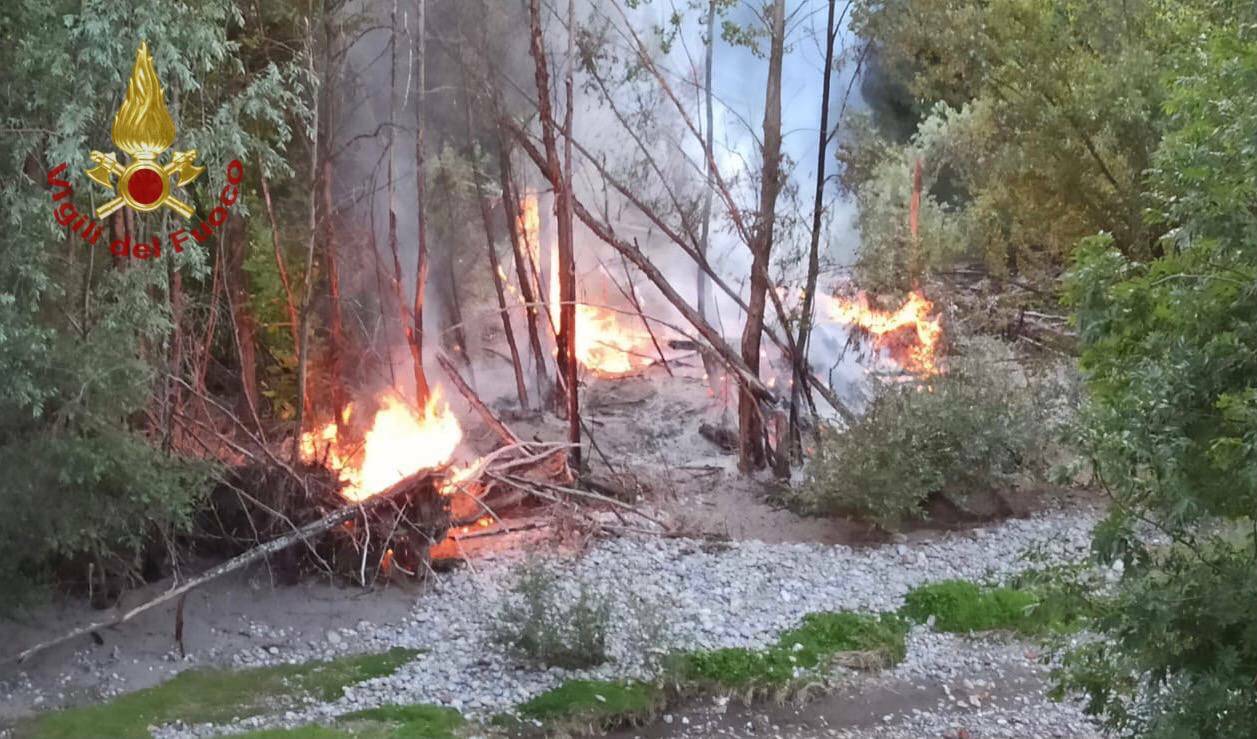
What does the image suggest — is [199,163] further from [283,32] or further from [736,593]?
[736,593]

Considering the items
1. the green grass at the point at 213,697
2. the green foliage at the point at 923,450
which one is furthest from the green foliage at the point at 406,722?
the green foliage at the point at 923,450

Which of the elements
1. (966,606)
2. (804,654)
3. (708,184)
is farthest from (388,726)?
(708,184)

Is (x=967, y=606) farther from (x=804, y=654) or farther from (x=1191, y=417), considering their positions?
(x=1191, y=417)

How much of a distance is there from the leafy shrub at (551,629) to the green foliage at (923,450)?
10.1 ft

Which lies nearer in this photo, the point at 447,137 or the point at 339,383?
the point at 339,383

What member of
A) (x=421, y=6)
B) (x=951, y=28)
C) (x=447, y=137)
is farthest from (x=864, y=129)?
(x=421, y=6)

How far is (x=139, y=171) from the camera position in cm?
565

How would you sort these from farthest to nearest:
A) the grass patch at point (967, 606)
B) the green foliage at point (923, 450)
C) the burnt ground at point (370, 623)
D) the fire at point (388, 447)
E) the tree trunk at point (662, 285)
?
the tree trunk at point (662, 285) → the green foliage at point (923, 450) → the fire at point (388, 447) → the grass patch at point (967, 606) → the burnt ground at point (370, 623)

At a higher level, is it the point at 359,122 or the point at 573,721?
the point at 359,122

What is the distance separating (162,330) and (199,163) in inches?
38.6

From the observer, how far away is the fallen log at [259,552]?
6.15m

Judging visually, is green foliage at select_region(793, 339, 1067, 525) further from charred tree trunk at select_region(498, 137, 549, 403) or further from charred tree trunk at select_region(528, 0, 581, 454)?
charred tree trunk at select_region(498, 137, 549, 403)

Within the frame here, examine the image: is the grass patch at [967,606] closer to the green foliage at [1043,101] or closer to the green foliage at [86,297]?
the green foliage at [1043,101]

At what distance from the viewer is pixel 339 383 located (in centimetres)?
951
